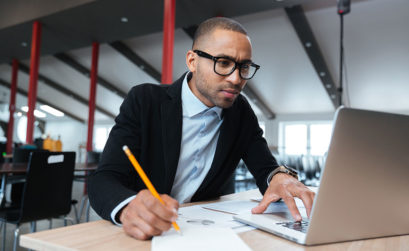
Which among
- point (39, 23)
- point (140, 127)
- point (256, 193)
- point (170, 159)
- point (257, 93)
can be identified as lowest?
point (256, 193)

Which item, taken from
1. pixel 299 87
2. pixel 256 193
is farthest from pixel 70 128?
pixel 256 193

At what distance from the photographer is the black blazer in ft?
3.14

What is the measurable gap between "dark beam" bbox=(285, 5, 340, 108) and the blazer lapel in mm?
4319

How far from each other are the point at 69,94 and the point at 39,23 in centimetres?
655

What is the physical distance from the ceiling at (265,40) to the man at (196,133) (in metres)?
3.64

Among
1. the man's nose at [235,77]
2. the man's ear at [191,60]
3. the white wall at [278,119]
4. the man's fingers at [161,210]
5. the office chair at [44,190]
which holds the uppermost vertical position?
the white wall at [278,119]

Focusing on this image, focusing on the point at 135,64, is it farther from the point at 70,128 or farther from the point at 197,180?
the point at 70,128

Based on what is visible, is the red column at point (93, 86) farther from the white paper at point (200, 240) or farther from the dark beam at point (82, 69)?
the white paper at point (200, 240)

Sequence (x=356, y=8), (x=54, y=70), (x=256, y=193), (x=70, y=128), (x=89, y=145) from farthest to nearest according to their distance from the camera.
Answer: (x=70, y=128) < (x=54, y=70) < (x=89, y=145) < (x=356, y=8) < (x=256, y=193)

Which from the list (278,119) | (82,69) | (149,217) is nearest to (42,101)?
(82,69)

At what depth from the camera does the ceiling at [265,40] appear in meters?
4.96

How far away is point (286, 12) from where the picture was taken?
541 cm

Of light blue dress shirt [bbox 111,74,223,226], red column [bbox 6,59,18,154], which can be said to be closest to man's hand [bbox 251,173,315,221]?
light blue dress shirt [bbox 111,74,223,226]

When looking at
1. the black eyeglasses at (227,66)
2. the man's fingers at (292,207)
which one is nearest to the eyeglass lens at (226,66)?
the black eyeglasses at (227,66)
